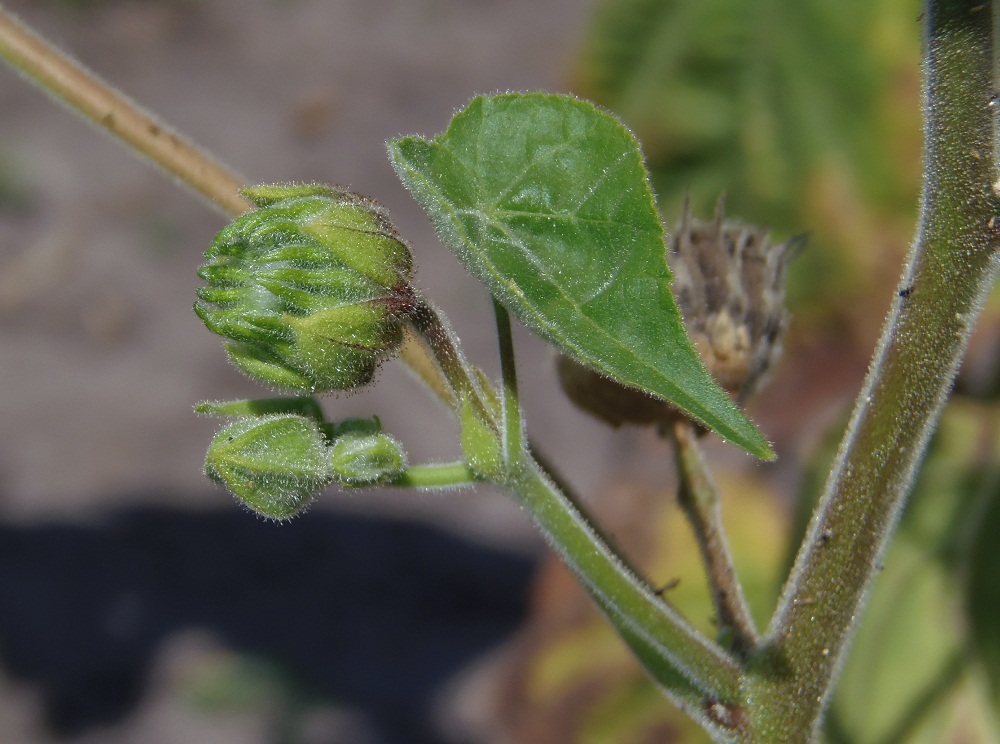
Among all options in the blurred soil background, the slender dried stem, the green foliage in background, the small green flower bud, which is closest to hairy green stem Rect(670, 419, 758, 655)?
the small green flower bud

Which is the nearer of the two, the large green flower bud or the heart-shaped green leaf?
the heart-shaped green leaf

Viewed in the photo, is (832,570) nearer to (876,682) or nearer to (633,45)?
(876,682)

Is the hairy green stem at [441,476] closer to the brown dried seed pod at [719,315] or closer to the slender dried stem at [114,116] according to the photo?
the brown dried seed pod at [719,315]

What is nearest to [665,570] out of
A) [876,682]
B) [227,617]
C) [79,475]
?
[876,682]

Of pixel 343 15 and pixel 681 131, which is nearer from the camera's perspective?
pixel 681 131

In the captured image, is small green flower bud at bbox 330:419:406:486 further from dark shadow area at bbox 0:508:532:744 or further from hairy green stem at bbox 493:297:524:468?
dark shadow area at bbox 0:508:532:744

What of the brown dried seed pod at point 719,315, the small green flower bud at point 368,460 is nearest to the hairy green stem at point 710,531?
the brown dried seed pod at point 719,315

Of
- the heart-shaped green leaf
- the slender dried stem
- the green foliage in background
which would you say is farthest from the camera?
the green foliage in background
